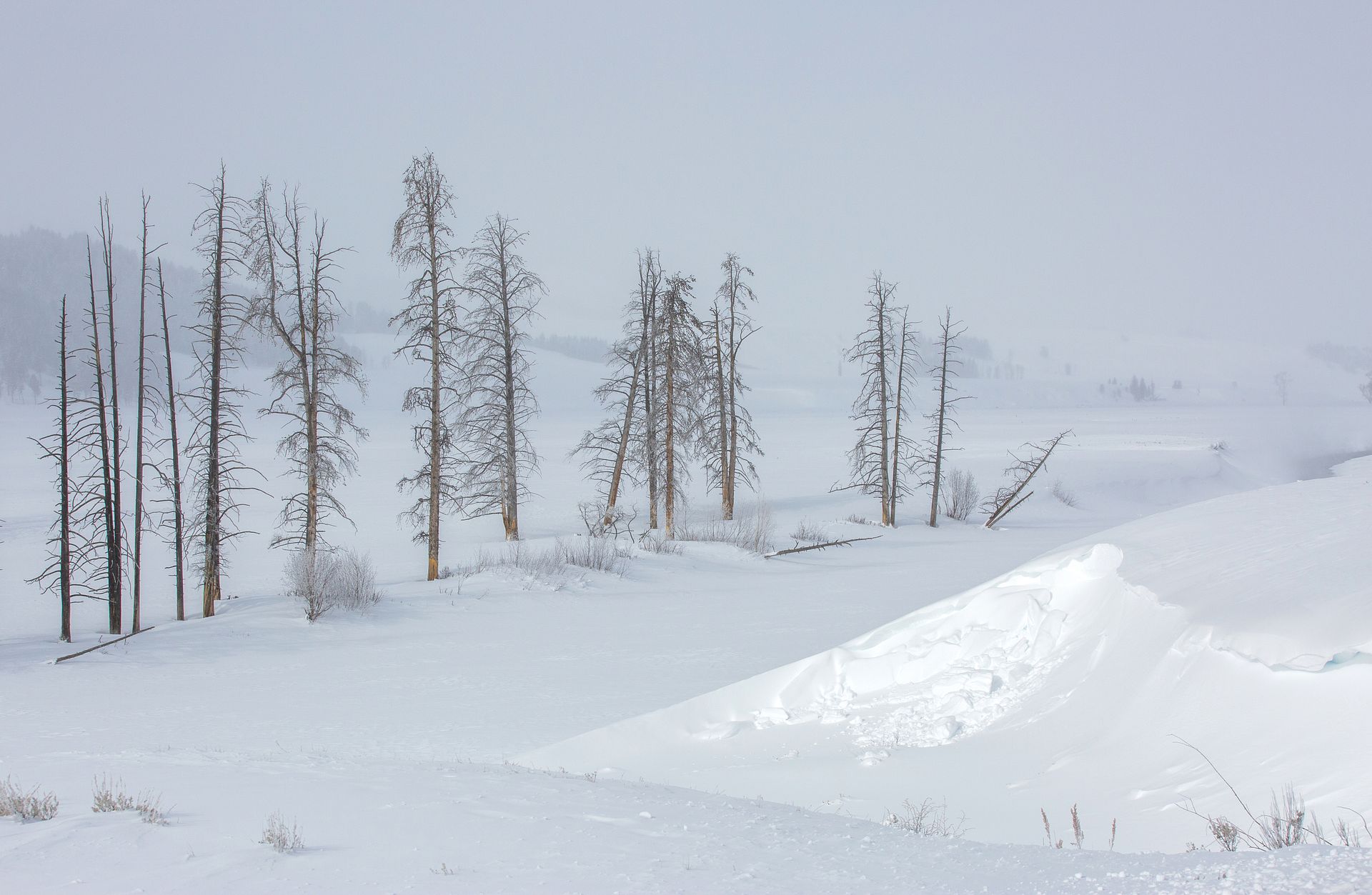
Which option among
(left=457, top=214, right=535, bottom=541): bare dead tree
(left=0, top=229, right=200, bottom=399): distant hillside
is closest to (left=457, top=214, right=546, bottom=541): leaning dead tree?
(left=457, top=214, right=535, bottom=541): bare dead tree

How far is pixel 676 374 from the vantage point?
29844mm

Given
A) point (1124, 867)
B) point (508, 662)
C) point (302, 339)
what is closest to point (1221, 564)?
point (1124, 867)

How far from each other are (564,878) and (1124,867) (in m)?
2.40

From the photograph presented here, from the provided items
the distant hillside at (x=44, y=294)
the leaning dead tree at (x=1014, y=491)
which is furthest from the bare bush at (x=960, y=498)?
the distant hillside at (x=44, y=294)

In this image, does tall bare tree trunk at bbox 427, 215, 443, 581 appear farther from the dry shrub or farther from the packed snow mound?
the packed snow mound

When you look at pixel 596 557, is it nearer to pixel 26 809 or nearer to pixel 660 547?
pixel 660 547

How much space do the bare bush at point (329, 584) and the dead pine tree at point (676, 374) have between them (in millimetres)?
11985

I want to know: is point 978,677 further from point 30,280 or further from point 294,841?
point 30,280

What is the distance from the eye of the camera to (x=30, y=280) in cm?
14475

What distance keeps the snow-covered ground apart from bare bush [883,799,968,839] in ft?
0.43

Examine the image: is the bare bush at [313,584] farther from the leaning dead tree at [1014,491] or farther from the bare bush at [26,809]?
the leaning dead tree at [1014,491]

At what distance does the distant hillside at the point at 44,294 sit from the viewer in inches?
4515

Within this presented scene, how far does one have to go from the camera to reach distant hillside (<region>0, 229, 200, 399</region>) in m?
115

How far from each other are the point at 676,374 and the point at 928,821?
25.2m
